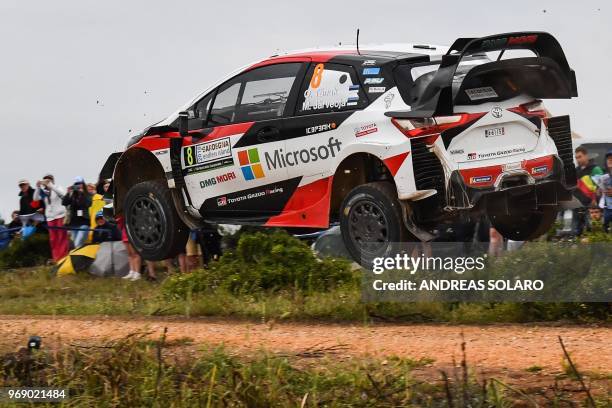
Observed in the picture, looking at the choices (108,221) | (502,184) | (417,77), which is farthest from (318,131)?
(108,221)

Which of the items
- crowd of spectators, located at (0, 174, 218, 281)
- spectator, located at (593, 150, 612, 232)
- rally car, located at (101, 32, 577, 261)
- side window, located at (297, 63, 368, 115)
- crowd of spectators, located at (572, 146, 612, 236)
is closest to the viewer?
rally car, located at (101, 32, 577, 261)

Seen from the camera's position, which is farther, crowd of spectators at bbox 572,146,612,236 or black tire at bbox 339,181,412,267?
crowd of spectators at bbox 572,146,612,236

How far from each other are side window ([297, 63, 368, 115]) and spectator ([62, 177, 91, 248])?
22.5ft

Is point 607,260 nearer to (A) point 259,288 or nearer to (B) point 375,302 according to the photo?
(B) point 375,302

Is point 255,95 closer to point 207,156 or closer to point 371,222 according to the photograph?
point 207,156

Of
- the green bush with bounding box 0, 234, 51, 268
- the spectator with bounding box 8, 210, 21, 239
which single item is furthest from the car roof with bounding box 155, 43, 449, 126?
the spectator with bounding box 8, 210, 21, 239

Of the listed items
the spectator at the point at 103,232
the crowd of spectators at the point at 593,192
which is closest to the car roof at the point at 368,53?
the crowd of spectators at the point at 593,192

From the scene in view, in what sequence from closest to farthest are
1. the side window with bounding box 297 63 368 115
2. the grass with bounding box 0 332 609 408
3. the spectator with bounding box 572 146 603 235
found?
the grass with bounding box 0 332 609 408 → the side window with bounding box 297 63 368 115 → the spectator with bounding box 572 146 603 235

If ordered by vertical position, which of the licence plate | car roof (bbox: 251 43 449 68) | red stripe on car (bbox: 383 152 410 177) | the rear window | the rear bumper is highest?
car roof (bbox: 251 43 449 68)

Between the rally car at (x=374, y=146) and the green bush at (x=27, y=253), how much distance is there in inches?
260

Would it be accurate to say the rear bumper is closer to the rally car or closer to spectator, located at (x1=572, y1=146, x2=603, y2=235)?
the rally car

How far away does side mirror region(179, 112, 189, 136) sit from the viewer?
1249 centimetres

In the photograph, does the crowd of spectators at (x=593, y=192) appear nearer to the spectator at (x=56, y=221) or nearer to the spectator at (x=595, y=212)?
the spectator at (x=595, y=212)

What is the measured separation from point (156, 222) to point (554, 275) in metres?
4.39
